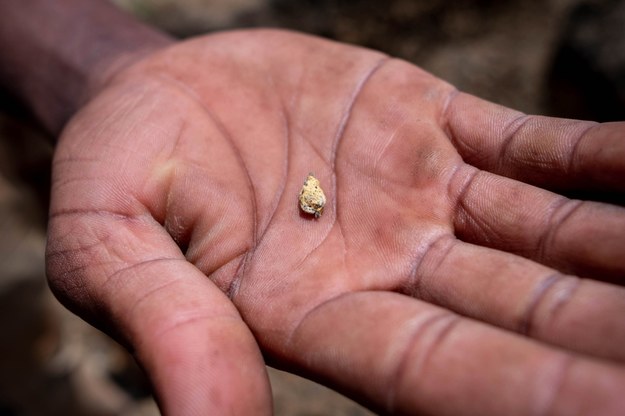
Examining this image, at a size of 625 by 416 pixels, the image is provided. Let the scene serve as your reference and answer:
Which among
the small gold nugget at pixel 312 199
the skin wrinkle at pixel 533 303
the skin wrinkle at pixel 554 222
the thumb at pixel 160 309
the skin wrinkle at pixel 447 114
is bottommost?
the thumb at pixel 160 309

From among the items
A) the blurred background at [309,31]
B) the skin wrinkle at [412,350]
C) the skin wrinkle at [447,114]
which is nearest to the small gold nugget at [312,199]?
the skin wrinkle at [447,114]

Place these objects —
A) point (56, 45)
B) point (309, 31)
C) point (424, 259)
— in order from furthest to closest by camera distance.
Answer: point (309, 31) < point (56, 45) < point (424, 259)

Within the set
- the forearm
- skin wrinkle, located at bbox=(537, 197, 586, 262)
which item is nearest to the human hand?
skin wrinkle, located at bbox=(537, 197, 586, 262)

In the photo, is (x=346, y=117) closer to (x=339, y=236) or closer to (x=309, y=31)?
(x=339, y=236)

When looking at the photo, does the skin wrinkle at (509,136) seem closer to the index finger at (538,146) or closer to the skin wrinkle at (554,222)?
the index finger at (538,146)

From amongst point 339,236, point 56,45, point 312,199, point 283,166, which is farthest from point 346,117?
point 56,45

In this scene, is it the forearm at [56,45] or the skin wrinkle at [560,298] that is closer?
the skin wrinkle at [560,298]

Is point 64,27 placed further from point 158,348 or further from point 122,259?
point 158,348

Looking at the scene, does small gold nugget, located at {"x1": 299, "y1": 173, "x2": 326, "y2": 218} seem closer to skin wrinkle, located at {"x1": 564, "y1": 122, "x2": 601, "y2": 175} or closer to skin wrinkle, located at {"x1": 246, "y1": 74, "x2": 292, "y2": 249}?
skin wrinkle, located at {"x1": 246, "y1": 74, "x2": 292, "y2": 249}
